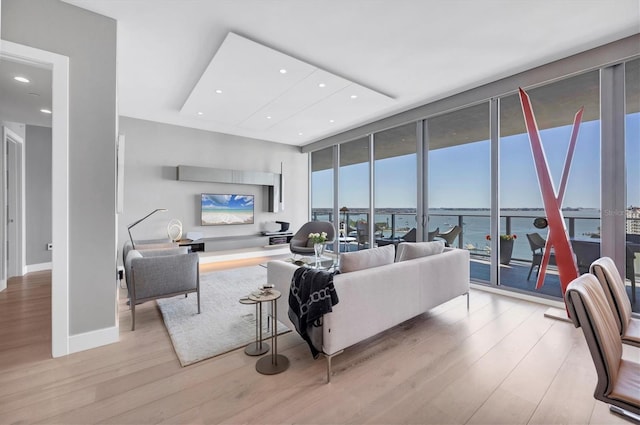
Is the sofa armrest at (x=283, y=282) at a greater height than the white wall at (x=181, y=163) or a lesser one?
lesser

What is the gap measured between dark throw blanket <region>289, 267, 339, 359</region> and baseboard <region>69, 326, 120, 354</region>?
1696 mm

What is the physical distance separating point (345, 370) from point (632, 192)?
3.59m

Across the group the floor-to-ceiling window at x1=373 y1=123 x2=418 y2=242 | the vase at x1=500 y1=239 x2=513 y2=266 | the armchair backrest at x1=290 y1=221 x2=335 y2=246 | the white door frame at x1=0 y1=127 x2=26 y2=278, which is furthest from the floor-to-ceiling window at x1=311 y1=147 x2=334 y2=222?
the white door frame at x1=0 y1=127 x2=26 y2=278

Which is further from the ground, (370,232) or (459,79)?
(459,79)

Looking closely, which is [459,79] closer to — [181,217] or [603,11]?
[603,11]

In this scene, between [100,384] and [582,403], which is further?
[100,384]

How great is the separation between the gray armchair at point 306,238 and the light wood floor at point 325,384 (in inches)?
113

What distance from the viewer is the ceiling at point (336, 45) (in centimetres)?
244

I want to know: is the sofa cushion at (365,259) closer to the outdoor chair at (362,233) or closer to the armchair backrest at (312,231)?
the armchair backrest at (312,231)

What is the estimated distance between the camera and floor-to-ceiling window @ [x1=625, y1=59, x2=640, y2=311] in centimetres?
293

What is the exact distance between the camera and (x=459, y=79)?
12.4 ft

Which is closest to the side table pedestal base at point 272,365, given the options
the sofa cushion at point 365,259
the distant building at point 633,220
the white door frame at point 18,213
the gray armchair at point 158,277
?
the sofa cushion at point 365,259

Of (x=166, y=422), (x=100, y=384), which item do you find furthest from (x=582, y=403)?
(x=100, y=384)

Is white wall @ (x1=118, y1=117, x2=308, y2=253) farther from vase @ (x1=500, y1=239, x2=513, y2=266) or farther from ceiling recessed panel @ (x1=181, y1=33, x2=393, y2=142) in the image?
vase @ (x1=500, y1=239, x2=513, y2=266)
